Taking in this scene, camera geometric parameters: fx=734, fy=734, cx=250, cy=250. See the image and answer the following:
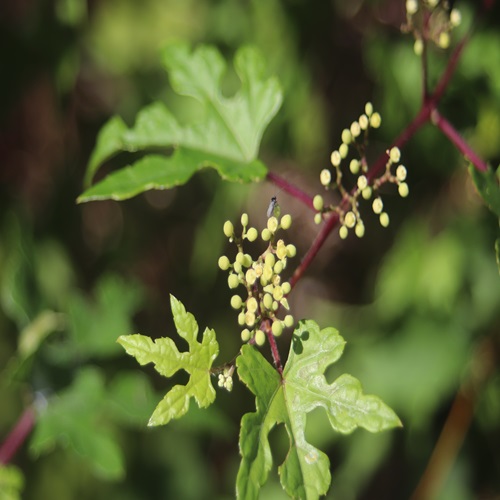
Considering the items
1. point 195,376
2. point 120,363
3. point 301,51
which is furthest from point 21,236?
point 195,376

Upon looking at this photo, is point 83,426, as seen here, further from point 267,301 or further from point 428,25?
point 428,25

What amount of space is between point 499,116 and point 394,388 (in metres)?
0.74

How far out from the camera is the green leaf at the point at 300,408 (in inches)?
35.8

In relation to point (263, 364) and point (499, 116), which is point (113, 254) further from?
point (263, 364)

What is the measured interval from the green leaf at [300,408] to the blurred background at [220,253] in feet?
1.79

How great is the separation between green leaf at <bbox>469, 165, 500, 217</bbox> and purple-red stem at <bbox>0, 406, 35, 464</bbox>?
1109mm

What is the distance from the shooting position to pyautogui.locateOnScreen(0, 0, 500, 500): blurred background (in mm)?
1718

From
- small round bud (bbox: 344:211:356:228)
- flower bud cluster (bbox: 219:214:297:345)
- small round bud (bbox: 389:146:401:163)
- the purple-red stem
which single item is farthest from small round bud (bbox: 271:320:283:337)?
the purple-red stem

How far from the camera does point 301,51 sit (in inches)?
83.8

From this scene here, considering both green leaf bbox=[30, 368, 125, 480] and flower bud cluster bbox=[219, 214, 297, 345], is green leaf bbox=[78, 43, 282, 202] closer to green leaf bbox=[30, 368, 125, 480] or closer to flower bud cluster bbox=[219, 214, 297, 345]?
flower bud cluster bbox=[219, 214, 297, 345]

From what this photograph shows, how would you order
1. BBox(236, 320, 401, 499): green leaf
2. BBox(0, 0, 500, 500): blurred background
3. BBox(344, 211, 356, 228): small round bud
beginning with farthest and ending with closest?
BBox(0, 0, 500, 500): blurred background < BBox(344, 211, 356, 228): small round bud < BBox(236, 320, 401, 499): green leaf

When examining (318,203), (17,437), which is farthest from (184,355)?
(17,437)

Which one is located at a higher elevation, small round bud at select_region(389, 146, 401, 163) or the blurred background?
small round bud at select_region(389, 146, 401, 163)

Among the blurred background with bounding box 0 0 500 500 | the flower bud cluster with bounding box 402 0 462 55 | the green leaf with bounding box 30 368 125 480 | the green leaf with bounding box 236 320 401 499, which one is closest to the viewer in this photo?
the green leaf with bounding box 236 320 401 499
